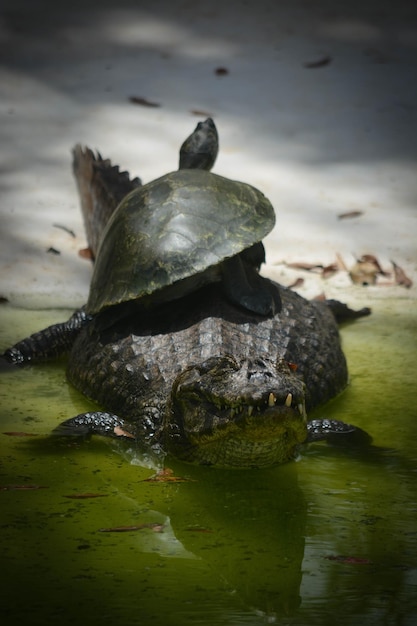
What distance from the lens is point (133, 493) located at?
3.53 metres

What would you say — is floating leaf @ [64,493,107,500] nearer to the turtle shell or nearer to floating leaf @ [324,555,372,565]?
floating leaf @ [324,555,372,565]

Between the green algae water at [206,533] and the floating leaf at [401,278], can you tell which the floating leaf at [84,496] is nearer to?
the green algae water at [206,533]

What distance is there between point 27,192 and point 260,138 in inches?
81.0

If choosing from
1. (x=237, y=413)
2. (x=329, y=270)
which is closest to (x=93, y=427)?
(x=237, y=413)

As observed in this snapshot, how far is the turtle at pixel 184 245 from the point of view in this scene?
4.37 m

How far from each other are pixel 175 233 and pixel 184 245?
9 centimetres

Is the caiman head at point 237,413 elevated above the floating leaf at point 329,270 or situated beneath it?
situated beneath

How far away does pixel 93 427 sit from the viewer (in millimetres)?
4105

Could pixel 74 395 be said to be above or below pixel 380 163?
below

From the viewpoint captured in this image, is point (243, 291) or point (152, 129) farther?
point (152, 129)

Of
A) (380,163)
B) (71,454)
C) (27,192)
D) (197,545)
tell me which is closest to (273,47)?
(380,163)

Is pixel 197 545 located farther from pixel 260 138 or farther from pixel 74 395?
pixel 260 138

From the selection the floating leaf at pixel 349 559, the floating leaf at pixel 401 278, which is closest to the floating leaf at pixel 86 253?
the floating leaf at pixel 401 278

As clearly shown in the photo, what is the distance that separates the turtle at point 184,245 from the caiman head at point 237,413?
0.68m
